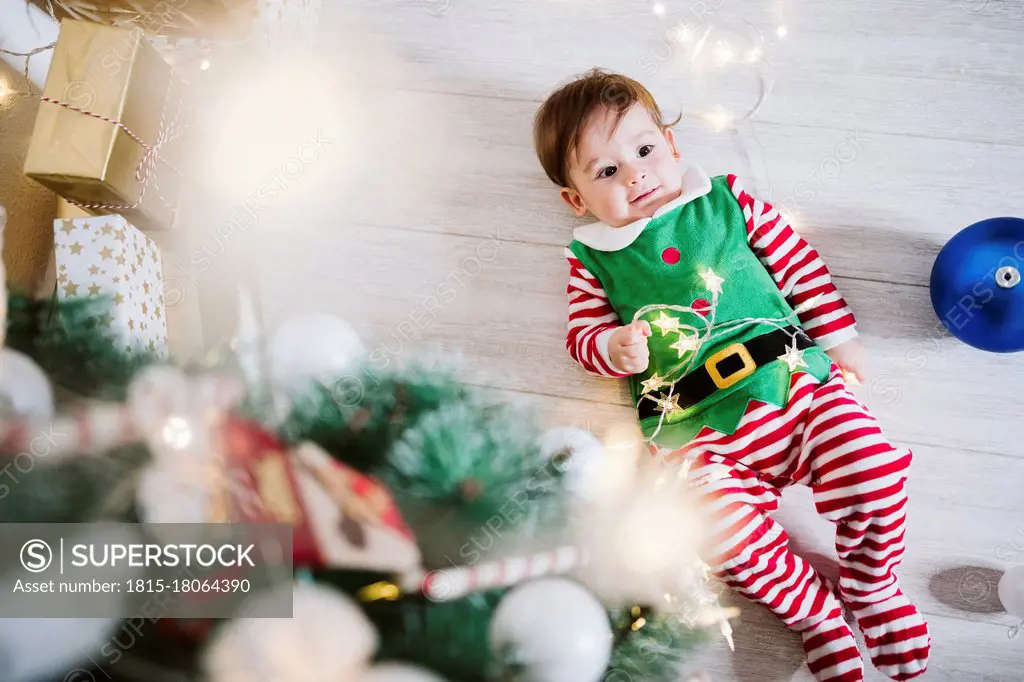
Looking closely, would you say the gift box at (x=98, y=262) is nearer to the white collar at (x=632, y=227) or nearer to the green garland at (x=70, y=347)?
the green garland at (x=70, y=347)

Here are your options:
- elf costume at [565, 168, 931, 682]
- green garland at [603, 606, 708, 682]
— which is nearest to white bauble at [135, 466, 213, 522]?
green garland at [603, 606, 708, 682]

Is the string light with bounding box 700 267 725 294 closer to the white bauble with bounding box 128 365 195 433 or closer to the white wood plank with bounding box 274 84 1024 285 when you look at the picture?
the white wood plank with bounding box 274 84 1024 285

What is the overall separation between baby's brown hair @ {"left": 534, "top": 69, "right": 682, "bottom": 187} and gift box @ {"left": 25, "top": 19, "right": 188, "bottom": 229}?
59 cm

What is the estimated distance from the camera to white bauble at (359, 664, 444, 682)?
0.61 metres

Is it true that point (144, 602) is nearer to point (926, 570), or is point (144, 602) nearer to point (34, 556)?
point (34, 556)

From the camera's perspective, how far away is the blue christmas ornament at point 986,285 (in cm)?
93

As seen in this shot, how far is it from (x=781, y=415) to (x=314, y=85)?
0.96 metres

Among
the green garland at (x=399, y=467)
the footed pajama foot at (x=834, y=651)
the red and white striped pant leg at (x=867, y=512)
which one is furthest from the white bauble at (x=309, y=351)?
the footed pajama foot at (x=834, y=651)

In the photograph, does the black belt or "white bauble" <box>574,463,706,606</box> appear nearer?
"white bauble" <box>574,463,706,606</box>

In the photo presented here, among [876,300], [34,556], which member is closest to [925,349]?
[876,300]

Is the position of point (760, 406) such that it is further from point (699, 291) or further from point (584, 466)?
point (584, 466)

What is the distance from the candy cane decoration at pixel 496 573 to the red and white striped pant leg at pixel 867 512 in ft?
1.30

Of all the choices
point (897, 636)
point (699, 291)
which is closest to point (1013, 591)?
point (897, 636)

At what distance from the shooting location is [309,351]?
34.7 inches
